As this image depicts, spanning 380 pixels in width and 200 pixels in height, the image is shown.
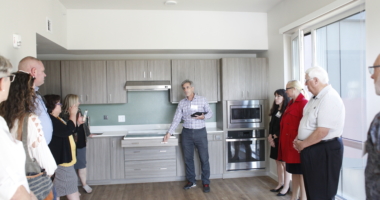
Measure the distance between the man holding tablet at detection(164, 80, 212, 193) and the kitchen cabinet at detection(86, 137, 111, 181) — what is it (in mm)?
996

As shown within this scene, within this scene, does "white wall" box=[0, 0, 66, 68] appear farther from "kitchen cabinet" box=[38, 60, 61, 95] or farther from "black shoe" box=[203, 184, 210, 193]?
"black shoe" box=[203, 184, 210, 193]

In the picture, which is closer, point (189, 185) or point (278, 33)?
point (189, 185)

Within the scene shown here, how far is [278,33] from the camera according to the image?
4211mm

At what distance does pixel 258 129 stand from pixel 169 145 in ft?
5.07

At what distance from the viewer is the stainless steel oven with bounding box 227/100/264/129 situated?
4512mm

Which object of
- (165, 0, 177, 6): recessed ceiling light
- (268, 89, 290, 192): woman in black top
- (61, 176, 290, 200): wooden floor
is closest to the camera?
(268, 89, 290, 192): woman in black top

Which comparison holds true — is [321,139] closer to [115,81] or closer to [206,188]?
[206,188]

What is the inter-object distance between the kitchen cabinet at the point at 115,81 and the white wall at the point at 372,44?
338cm

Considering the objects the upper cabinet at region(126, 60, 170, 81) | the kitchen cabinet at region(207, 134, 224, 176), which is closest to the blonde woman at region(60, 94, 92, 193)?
the upper cabinet at region(126, 60, 170, 81)

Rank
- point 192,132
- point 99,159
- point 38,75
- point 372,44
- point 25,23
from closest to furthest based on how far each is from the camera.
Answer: point 38,75 → point 372,44 → point 25,23 → point 192,132 → point 99,159

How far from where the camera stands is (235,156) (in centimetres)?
454

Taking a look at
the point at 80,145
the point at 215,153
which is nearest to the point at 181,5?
the point at 215,153

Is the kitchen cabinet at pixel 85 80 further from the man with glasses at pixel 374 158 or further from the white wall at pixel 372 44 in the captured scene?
the man with glasses at pixel 374 158

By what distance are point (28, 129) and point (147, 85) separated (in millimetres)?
2755
